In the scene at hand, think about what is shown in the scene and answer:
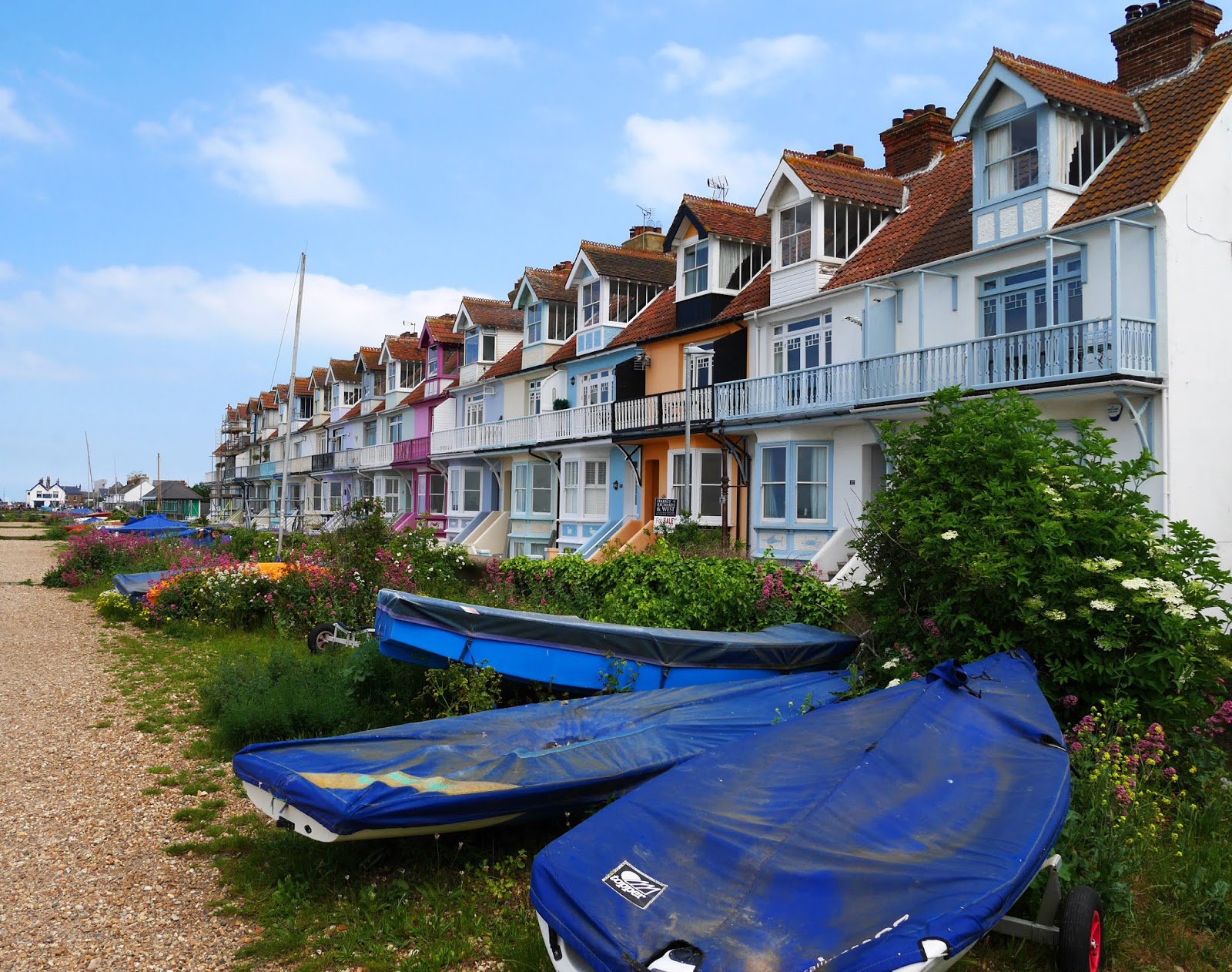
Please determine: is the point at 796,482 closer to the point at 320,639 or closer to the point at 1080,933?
the point at 320,639

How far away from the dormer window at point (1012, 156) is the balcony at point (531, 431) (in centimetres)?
1325

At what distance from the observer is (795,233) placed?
74.3 ft

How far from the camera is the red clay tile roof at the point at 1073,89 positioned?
1661cm

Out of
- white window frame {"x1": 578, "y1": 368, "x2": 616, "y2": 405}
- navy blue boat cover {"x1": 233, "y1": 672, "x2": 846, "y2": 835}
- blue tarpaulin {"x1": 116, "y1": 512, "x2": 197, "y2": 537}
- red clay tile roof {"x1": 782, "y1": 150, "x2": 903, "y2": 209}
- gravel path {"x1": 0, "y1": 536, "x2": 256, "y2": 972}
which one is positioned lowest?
gravel path {"x1": 0, "y1": 536, "x2": 256, "y2": 972}

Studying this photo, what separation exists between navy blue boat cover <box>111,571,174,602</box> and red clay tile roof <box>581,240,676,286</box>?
52.3 ft

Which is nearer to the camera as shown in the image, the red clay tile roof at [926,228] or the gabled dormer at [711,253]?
the red clay tile roof at [926,228]

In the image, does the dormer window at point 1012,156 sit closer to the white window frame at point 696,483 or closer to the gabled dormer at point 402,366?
the white window frame at point 696,483

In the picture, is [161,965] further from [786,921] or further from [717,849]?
Result: [786,921]

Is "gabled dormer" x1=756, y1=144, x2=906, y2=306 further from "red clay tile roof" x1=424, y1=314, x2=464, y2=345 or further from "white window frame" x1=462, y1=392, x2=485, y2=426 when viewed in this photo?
"red clay tile roof" x1=424, y1=314, x2=464, y2=345

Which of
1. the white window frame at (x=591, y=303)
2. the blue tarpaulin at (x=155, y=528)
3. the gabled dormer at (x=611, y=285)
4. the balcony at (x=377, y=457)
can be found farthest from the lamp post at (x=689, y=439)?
the blue tarpaulin at (x=155, y=528)

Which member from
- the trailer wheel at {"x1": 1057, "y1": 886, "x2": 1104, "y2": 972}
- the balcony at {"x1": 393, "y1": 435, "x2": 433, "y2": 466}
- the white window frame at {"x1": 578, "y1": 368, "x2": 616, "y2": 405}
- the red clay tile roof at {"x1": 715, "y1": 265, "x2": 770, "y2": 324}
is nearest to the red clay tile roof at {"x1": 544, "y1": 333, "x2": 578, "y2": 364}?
the white window frame at {"x1": 578, "y1": 368, "x2": 616, "y2": 405}

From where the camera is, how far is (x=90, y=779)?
962cm

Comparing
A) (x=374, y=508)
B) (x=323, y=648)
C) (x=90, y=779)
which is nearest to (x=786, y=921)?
(x=90, y=779)

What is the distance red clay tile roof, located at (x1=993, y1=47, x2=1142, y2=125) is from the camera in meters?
16.6
